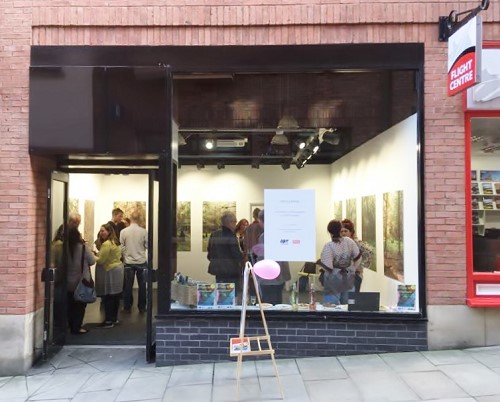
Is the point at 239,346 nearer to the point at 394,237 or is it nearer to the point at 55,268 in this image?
the point at 394,237

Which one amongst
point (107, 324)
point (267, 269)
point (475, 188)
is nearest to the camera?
point (267, 269)

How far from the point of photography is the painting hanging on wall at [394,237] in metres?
6.40

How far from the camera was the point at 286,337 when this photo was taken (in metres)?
6.06

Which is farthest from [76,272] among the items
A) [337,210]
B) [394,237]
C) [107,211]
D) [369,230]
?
[394,237]

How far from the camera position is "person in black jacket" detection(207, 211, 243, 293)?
6445mm

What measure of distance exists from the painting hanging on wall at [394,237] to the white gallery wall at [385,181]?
7 cm

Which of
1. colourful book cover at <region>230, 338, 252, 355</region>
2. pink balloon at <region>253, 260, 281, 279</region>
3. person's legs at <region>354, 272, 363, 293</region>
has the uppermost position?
pink balloon at <region>253, 260, 281, 279</region>

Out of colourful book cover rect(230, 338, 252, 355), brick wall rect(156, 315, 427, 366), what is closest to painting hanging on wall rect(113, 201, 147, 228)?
brick wall rect(156, 315, 427, 366)

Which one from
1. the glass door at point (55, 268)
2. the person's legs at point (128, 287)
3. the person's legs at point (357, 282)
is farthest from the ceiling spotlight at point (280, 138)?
the person's legs at point (128, 287)

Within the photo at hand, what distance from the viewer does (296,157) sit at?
664 centimetres

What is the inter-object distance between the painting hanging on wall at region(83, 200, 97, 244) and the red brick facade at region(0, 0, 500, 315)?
96.7 inches

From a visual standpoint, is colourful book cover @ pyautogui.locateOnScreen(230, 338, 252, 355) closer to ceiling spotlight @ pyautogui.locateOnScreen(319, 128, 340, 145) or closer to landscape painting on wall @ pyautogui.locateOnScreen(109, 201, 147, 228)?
ceiling spotlight @ pyautogui.locateOnScreen(319, 128, 340, 145)

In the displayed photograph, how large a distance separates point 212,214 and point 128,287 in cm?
249

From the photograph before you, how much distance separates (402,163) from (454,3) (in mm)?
2099
